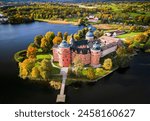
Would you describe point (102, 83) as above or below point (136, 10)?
below

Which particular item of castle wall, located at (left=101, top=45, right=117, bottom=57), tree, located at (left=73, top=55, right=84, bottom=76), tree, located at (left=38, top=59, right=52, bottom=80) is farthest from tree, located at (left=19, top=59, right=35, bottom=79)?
castle wall, located at (left=101, top=45, right=117, bottom=57)

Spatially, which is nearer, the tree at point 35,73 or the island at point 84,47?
the tree at point 35,73

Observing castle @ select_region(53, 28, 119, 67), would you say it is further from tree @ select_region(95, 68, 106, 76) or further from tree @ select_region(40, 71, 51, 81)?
tree @ select_region(40, 71, 51, 81)

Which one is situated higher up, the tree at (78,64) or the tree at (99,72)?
the tree at (78,64)

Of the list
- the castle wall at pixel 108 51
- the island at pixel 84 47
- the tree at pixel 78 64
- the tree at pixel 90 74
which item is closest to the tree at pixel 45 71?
the island at pixel 84 47

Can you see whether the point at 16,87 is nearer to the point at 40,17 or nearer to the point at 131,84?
the point at 131,84

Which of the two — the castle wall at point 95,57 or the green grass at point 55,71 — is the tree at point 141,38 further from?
the green grass at point 55,71

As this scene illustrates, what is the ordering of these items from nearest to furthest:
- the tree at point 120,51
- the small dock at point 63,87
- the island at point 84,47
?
the small dock at point 63,87 < the island at point 84,47 < the tree at point 120,51

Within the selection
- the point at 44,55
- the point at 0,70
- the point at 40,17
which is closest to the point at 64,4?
the point at 40,17
